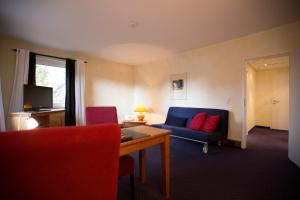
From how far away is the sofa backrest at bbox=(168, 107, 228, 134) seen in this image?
133 inches

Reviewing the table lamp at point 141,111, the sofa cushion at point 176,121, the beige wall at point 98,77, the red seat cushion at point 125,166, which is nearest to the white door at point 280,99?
the sofa cushion at point 176,121

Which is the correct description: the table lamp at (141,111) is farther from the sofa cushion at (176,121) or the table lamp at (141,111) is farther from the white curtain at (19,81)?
the white curtain at (19,81)

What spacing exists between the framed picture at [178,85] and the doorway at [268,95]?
235 centimetres

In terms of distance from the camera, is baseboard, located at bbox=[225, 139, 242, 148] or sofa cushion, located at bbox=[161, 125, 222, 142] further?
baseboard, located at bbox=[225, 139, 242, 148]

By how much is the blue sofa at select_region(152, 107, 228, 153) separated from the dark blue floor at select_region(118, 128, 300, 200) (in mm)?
288

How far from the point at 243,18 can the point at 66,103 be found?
14.0 ft

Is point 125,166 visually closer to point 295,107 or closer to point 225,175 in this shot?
point 225,175

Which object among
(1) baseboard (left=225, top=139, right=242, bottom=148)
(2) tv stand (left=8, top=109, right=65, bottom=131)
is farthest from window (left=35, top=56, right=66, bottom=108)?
(1) baseboard (left=225, top=139, right=242, bottom=148)

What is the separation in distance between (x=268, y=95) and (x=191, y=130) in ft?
13.6

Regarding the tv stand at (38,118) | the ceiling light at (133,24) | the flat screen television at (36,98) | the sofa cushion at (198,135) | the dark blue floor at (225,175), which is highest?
the ceiling light at (133,24)

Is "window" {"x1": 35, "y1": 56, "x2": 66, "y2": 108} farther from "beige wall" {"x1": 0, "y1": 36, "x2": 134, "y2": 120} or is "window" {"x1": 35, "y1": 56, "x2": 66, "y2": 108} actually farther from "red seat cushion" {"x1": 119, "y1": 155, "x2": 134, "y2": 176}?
"red seat cushion" {"x1": 119, "y1": 155, "x2": 134, "y2": 176}

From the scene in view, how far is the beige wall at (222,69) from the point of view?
9.39 feet

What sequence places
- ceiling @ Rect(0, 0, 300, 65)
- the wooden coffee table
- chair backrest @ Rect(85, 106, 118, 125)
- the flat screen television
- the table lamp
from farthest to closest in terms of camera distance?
the table lamp → the flat screen television → chair backrest @ Rect(85, 106, 118, 125) → ceiling @ Rect(0, 0, 300, 65) → the wooden coffee table

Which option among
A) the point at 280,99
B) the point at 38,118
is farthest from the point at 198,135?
the point at 280,99
